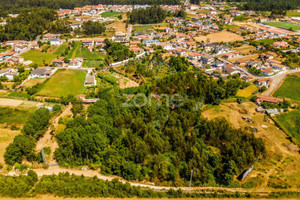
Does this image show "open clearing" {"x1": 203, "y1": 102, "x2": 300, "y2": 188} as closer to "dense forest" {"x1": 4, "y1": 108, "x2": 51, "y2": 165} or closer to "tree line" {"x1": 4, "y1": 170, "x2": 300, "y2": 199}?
"tree line" {"x1": 4, "y1": 170, "x2": 300, "y2": 199}

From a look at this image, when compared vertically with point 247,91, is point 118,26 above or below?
above

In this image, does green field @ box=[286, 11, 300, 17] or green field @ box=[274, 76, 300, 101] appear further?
green field @ box=[286, 11, 300, 17]

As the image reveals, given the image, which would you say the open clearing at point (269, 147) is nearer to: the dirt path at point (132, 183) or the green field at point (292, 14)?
the dirt path at point (132, 183)

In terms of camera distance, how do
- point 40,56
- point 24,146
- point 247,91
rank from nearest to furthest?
point 24,146 → point 247,91 → point 40,56

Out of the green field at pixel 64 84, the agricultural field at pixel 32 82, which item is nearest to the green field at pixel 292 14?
the green field at pixel 64 84

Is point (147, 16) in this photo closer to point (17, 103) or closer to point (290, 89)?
point (290, 89)

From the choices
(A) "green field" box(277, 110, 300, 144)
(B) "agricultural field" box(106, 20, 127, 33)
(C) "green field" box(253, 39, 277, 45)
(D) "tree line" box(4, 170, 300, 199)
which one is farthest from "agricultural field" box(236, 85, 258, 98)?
(B) "agricultural field" box(106, 20, 127, 33)

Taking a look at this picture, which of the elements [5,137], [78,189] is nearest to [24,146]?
[5,137]

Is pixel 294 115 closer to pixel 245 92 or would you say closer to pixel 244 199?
pixel 245 92
